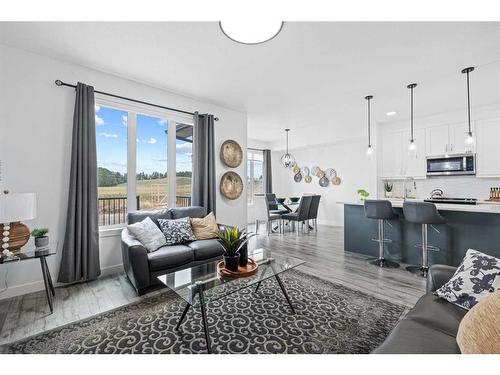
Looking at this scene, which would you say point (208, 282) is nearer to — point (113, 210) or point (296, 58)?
point (113, 210)

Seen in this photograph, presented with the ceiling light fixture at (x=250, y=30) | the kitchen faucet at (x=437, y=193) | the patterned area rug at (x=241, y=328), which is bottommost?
the patterned area rug at (x=241, y=328)

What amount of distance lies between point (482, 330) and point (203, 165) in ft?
12.0

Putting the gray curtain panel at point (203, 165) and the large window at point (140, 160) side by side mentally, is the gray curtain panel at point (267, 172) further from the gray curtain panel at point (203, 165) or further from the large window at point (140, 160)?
the large window at point (140, 160)

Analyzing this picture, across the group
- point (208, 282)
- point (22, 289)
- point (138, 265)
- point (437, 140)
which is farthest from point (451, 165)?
point (22, 289)

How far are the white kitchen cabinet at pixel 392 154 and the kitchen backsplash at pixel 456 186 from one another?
0.37 metres

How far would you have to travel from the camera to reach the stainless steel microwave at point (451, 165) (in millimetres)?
4512

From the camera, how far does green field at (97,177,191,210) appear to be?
130 inches

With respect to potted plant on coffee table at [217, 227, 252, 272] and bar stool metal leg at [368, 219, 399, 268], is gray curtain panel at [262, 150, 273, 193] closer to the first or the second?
bar stool metal leg at [368, 219, 399, 268]

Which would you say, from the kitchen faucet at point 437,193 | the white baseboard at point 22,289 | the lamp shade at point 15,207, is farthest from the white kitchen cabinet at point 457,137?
Result: the white baseboard at point 22,289

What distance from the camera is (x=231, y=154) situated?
4500mm
